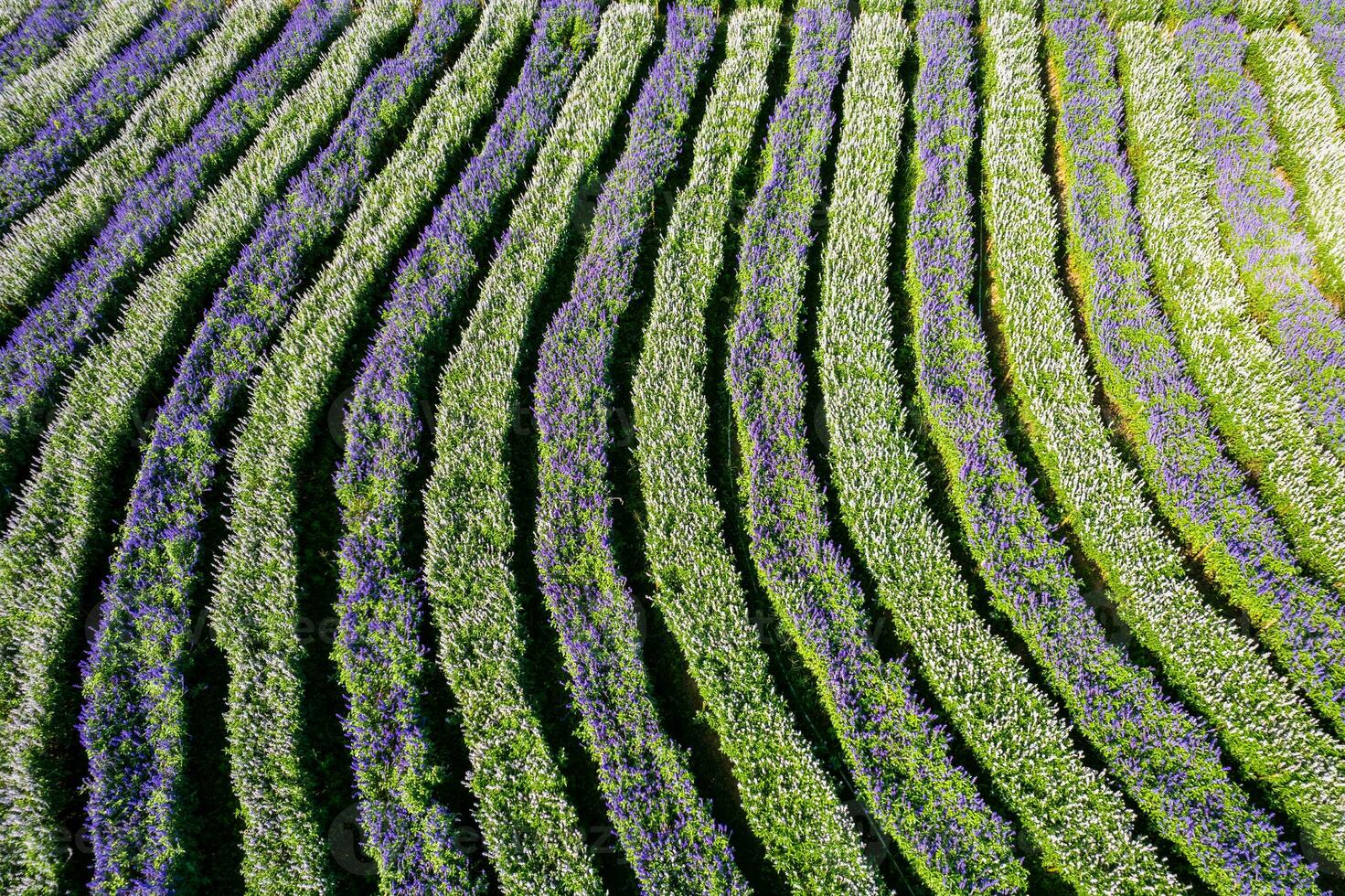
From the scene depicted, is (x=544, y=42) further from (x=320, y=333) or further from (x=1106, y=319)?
(x=1106, y=319)

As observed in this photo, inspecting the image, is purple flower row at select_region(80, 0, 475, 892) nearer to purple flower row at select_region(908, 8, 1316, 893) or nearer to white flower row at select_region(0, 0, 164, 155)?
white flower row at select_region(0, 0, 164, 155)

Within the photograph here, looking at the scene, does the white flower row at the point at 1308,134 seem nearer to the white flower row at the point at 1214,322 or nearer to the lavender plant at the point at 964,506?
the white flower row at the point at 1214,322

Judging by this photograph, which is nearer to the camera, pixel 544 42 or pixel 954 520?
pixel 954 520

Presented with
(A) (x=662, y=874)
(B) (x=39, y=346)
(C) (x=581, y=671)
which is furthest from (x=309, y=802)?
(B) (x=39, y=346)

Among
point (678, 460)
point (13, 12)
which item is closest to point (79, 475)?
point (678, 460)

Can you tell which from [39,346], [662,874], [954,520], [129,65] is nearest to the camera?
[662,874]

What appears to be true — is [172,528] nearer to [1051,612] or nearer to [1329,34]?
[1051,612]
